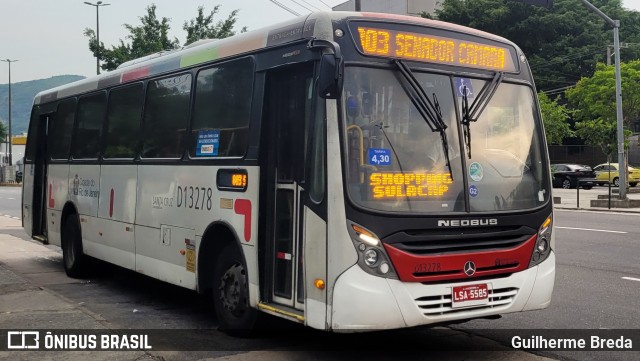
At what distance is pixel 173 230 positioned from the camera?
777cm

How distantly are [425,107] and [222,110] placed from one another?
2213mm

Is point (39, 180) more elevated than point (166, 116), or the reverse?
point (166, 116)

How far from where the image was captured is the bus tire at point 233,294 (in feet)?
21.5

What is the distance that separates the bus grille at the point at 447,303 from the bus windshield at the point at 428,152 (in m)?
0.67

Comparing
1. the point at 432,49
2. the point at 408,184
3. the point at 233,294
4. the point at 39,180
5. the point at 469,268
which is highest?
the point at 432,49

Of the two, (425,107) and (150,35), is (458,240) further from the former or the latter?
(150,35)

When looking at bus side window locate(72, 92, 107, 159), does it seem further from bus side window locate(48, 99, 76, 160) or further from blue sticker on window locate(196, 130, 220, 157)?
blue sticker on window locate(196, 130, 220, 157)

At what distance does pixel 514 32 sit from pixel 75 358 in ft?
168

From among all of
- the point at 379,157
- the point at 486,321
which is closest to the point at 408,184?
the point at 379,157

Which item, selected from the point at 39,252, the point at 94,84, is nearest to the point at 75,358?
the point at 94,84

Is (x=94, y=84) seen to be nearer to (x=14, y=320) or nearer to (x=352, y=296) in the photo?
(x=14, y=320)

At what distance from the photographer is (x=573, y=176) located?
40.5 meters

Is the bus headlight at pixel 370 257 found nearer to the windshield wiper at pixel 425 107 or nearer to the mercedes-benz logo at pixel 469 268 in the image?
the mercedes-benz logo at pixel 469 268

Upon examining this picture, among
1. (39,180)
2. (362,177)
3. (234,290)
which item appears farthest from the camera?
(39,180)
